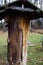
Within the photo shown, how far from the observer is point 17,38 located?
3898mm

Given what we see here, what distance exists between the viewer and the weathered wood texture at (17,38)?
3871 mm

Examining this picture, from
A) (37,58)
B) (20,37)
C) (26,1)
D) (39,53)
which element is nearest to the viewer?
(26,1)

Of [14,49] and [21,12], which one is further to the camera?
[14,49]

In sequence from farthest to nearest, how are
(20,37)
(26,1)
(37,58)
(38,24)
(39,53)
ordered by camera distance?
(38,24) < (39,53) < (37,58) < (20,37) < (26,1)

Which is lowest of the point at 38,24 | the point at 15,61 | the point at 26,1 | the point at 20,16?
the point at 38,24

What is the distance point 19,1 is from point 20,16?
27cm

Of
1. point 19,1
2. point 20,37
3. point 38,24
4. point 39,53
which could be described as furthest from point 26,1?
point 38,24

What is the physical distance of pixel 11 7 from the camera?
3.64m

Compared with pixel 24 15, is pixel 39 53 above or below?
below

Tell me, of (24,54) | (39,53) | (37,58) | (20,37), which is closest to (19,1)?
(20,37)

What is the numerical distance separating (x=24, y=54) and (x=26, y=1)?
2.96ft

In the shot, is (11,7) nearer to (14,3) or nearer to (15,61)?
(14,3)

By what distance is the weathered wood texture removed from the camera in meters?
3.87

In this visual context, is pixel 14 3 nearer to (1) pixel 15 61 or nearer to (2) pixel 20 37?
(2) pixel 20 37
